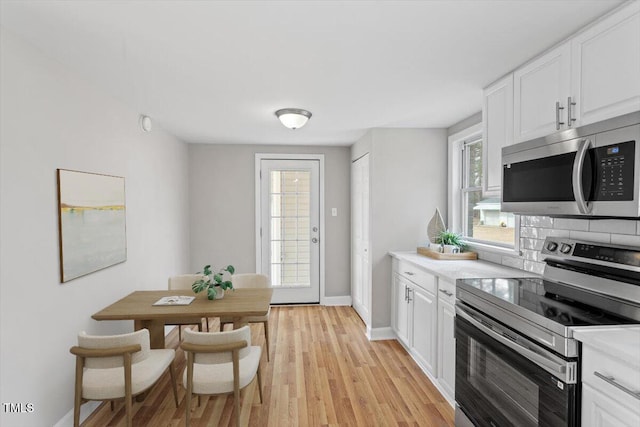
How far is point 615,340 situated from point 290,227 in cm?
414

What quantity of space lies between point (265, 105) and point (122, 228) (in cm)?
157

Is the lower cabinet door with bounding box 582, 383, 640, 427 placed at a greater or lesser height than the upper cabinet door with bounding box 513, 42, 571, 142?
lesser

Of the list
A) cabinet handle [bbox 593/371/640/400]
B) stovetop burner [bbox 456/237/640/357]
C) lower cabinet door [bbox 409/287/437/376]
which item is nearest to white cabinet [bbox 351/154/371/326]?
lower cabinet door [bbox 409/287/437/376]

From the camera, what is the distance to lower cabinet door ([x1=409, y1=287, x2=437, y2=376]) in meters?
2.91

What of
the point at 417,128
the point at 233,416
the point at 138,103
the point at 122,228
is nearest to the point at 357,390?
the point at 233,416

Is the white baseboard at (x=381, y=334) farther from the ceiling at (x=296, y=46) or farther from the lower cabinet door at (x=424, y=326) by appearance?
the ceiling at (x=296, y=46)

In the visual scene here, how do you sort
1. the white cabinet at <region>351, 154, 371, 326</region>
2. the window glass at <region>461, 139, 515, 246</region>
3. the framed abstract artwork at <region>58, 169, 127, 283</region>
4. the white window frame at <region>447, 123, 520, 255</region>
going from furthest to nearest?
the white cabinet at <region>351, 154, 371, 326</region> → the white window frame at <region>447, 123, 520, 255</region> → the window glass at <region>461, 139, 515, 246</region> → the framed abstract artwork at <region>58, 169, 127, 283</region>

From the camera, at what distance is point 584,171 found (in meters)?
1.62

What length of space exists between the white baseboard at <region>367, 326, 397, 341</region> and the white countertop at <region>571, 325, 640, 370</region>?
2683mm

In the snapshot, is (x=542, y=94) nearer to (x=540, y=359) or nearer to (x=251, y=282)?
(x=540, y=359)

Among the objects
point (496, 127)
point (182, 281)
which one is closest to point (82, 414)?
point (182, 281)

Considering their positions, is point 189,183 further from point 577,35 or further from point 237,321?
point 577,35

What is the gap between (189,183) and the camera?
494cm

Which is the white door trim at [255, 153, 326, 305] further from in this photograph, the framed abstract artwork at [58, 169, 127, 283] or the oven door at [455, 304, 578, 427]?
the oven door at [455, 304, 578, 427]
